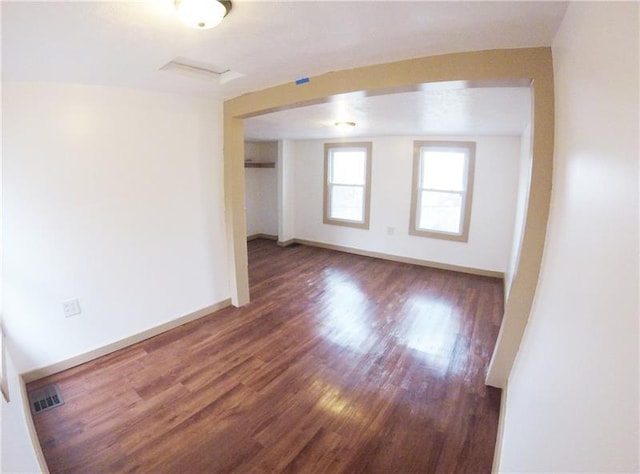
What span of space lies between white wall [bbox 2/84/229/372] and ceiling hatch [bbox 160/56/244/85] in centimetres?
56

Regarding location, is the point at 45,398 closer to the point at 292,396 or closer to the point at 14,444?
the point at 14,444

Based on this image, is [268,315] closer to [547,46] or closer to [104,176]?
[104,176]

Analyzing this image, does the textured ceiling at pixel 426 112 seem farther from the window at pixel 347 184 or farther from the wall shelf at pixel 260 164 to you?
the wall shelf at pixel 260 164

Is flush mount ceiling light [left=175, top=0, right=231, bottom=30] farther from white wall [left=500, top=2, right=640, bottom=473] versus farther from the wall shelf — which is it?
the wall shelf

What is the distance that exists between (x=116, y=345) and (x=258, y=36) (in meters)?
2.56

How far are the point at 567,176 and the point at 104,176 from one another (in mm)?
2869

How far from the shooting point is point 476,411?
1.91m

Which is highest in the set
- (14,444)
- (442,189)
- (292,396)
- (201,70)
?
(201,70)

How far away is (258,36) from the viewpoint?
1.44 meters

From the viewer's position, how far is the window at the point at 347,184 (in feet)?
17.6

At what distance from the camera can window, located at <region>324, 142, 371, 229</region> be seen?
5.36 metres

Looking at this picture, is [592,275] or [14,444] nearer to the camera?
[592,275]

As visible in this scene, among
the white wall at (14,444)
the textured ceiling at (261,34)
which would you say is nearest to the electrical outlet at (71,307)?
the white wall at (14,444)

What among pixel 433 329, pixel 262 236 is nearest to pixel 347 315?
pixel 433 329
